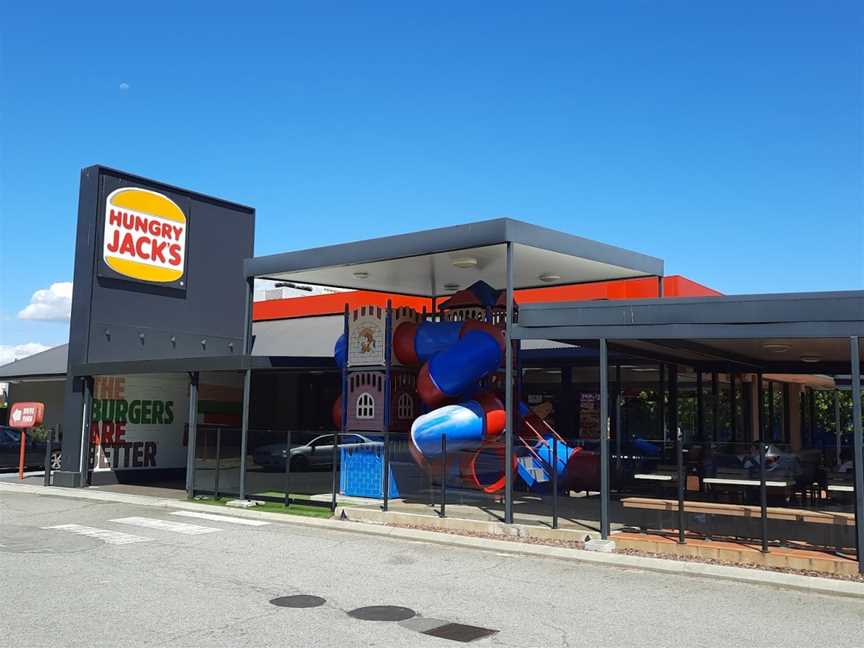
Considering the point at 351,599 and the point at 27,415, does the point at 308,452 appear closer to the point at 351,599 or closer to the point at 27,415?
the point at 27,415

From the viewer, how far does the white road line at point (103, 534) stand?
13.4 m

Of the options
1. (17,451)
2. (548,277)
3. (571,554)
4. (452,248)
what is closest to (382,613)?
(571,554)

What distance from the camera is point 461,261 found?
17188 mm

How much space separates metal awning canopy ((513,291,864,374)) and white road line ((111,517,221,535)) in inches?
260

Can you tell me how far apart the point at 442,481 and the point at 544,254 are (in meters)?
4.79

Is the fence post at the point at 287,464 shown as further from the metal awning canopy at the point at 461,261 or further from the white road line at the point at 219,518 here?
the metal awning canopy at the point at 461,261

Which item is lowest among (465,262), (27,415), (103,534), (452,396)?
(103,534)

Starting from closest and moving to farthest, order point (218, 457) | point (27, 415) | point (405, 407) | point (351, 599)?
point (351, 599) → point (405, 407) → point (218, 457) → point (27, 415)

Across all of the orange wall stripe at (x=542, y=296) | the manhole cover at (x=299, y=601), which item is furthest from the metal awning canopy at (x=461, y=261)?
the manhole cover at (x=299, y=601)

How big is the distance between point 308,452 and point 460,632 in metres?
13.1

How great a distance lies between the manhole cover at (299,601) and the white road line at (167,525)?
5861 millimetres

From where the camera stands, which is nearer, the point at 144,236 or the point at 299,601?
the point at 299,601

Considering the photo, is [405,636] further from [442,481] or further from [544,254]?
[544,254]

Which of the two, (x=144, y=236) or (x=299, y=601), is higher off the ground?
(x=144, y=236)
